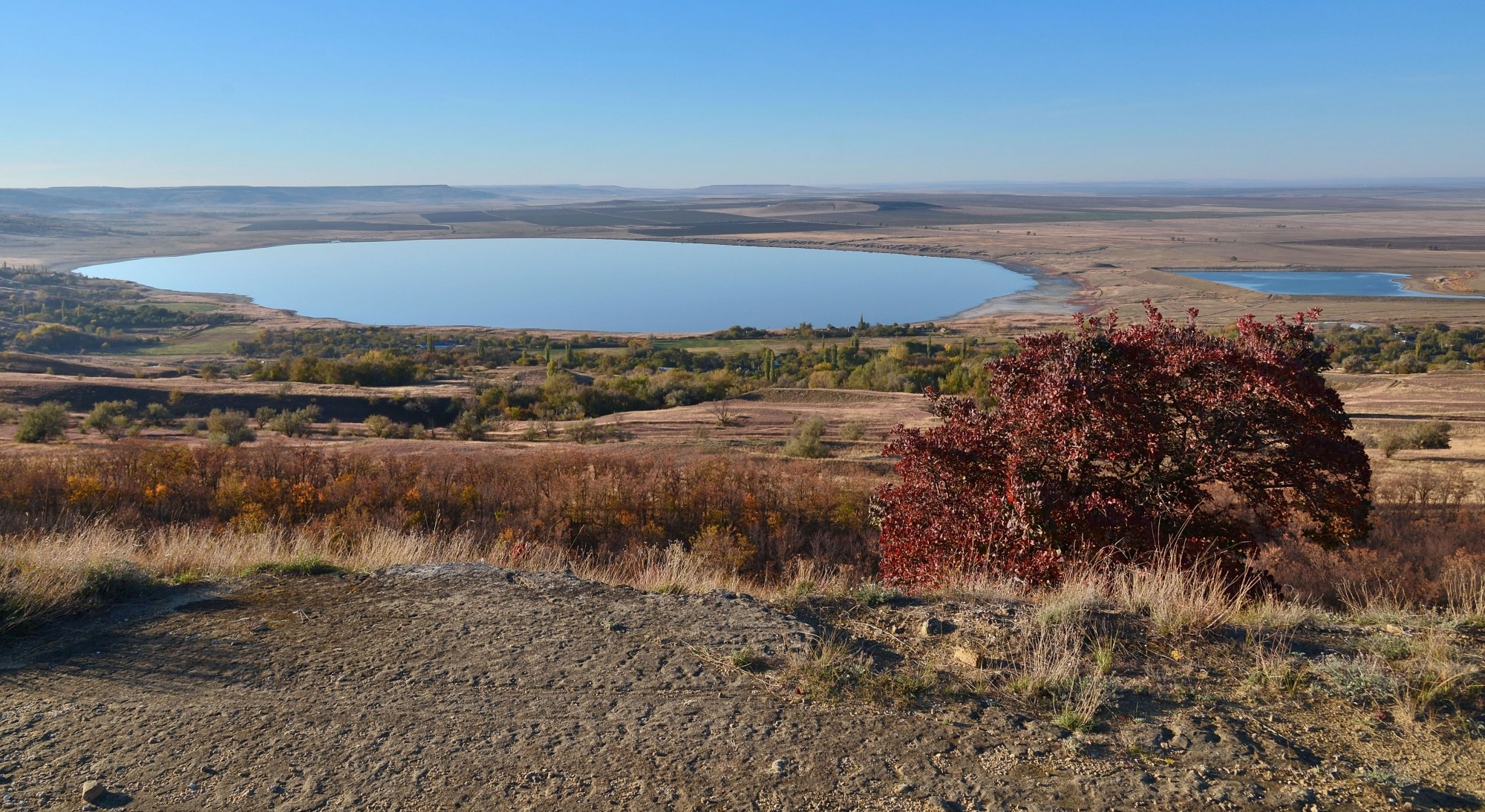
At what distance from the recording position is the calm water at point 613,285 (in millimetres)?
75812

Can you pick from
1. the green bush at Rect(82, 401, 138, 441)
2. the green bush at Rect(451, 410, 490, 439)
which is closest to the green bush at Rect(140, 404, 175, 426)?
the green bush at Rect(82, 401, 138, 441)

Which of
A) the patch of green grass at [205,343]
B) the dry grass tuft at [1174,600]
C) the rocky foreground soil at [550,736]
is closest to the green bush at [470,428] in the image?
the rocky foreground soil at [550,736]

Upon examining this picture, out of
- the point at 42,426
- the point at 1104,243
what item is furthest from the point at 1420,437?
the point at 1104,243

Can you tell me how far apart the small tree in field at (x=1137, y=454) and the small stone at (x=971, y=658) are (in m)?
2.21

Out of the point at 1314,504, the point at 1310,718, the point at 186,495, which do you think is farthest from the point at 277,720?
the point at 186,495

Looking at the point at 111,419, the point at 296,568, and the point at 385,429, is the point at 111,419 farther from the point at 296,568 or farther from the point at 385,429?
the point at 296,568

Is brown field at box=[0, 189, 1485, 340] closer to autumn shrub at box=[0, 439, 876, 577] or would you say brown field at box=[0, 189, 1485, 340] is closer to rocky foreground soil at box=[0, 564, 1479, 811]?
autumn shrub at box=[0, 439, 876, 577]

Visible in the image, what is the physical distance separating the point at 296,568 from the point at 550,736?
364cm

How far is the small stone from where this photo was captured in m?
4.74

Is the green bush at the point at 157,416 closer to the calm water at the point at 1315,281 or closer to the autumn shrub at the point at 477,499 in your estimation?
the autumn shrub at the point at 477,499

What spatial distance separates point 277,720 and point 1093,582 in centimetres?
491

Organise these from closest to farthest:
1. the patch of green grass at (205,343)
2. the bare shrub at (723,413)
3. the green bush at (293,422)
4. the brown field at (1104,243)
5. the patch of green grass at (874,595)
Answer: the patch of green grass at (874,595)
the green bush at (293,422)
the bare shrub at (723,413)
the patch of green grass at (205,343)
the brown field at (1104,243)

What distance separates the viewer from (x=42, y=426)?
78.6 feet

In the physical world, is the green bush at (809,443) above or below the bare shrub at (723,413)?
above
